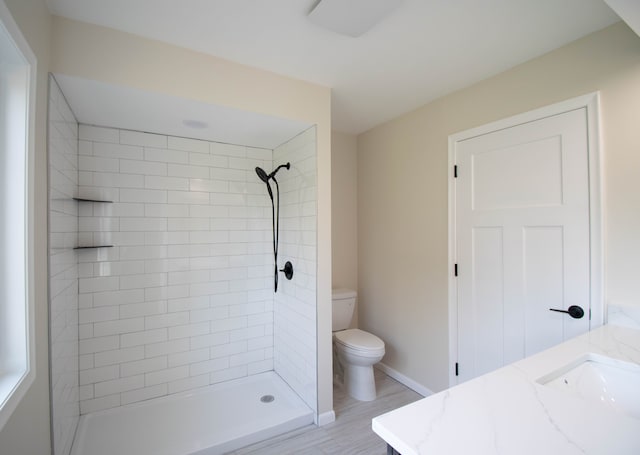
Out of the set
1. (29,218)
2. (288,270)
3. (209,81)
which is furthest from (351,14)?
(288,270)

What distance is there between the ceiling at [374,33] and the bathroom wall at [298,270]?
59 cm

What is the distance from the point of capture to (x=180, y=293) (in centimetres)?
248

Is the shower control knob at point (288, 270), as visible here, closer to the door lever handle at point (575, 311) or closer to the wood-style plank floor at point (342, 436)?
the wood-style plank floor at point (342, 436)

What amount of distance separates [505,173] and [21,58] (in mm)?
2528

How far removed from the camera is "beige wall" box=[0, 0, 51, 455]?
108cm

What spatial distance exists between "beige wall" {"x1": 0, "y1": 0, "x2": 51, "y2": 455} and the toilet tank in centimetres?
209

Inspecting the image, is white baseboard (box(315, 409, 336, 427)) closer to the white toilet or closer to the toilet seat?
the white toilet

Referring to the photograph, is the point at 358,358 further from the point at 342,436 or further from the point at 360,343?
the point at 342,436

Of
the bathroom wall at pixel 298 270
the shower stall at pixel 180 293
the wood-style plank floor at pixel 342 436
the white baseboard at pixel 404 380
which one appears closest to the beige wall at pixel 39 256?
the shower stall at pixel 180 293

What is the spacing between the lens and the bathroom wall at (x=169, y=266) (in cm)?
218

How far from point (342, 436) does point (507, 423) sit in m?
1.65

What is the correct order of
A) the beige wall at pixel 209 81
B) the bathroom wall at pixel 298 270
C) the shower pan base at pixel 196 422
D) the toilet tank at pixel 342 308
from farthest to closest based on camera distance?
1. the toilet tank at pixel 342 308
2. the bathroom wall at pixel 298 270
3. the shower pan base at pixel 196 422
4. the beige wall at pixel 209 81

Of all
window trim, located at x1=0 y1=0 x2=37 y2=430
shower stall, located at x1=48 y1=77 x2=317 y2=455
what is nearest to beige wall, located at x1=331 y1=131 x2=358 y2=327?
shower stall, located at x1=48 y1=77 x2=317 y2=455

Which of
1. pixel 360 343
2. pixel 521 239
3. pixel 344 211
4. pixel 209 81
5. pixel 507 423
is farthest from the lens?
pixel 344 211
